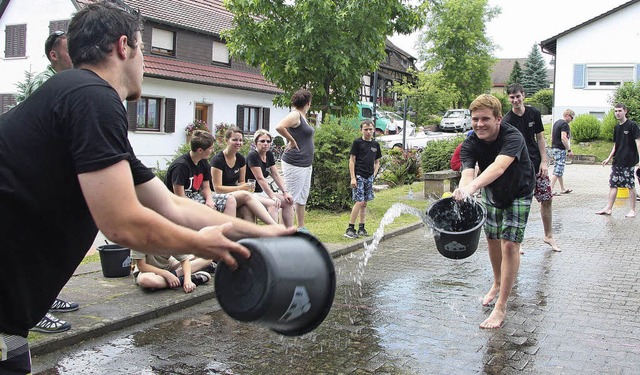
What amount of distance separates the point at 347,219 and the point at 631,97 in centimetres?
2290

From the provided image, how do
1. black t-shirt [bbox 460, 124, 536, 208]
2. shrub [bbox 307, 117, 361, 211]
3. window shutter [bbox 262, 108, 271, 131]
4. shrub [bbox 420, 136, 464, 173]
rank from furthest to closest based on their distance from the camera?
window shutter [bbox 262, 108, 271, 131] → shrub [bbox 420, 136, 464, 173] → shrub [bbox 307, 117, 361, 211] → black t-shirt [bbox 460, 124, 536, 208]

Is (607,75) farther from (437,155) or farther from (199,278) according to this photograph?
(199,278)

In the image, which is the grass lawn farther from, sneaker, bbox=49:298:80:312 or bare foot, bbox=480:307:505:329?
sneaker, bbox=49:298:80:312

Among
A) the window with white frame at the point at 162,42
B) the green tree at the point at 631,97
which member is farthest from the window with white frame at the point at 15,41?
the green tree at the point at 631,97

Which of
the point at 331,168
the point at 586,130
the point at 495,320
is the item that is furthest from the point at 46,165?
the point at 586,130

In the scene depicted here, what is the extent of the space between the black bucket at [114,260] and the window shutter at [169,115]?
2277cm

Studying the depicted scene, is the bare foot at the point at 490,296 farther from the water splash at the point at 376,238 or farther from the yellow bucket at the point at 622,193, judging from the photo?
the yellow bucket at the point at 622,193

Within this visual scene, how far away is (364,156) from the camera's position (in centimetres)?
977

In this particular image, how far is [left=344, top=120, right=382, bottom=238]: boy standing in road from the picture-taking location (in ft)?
31.6

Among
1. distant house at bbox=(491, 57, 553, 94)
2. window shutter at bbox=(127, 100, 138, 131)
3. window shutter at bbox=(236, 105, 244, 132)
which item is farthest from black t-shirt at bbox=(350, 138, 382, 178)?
distant house at bbox=(491, 57, 553, 94)

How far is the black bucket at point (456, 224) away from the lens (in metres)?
4.89

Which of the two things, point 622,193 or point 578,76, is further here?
point 578,76

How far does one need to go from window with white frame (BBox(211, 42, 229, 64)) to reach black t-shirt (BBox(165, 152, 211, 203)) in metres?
25.8

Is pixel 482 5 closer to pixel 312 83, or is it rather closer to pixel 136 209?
pixel 312 83
